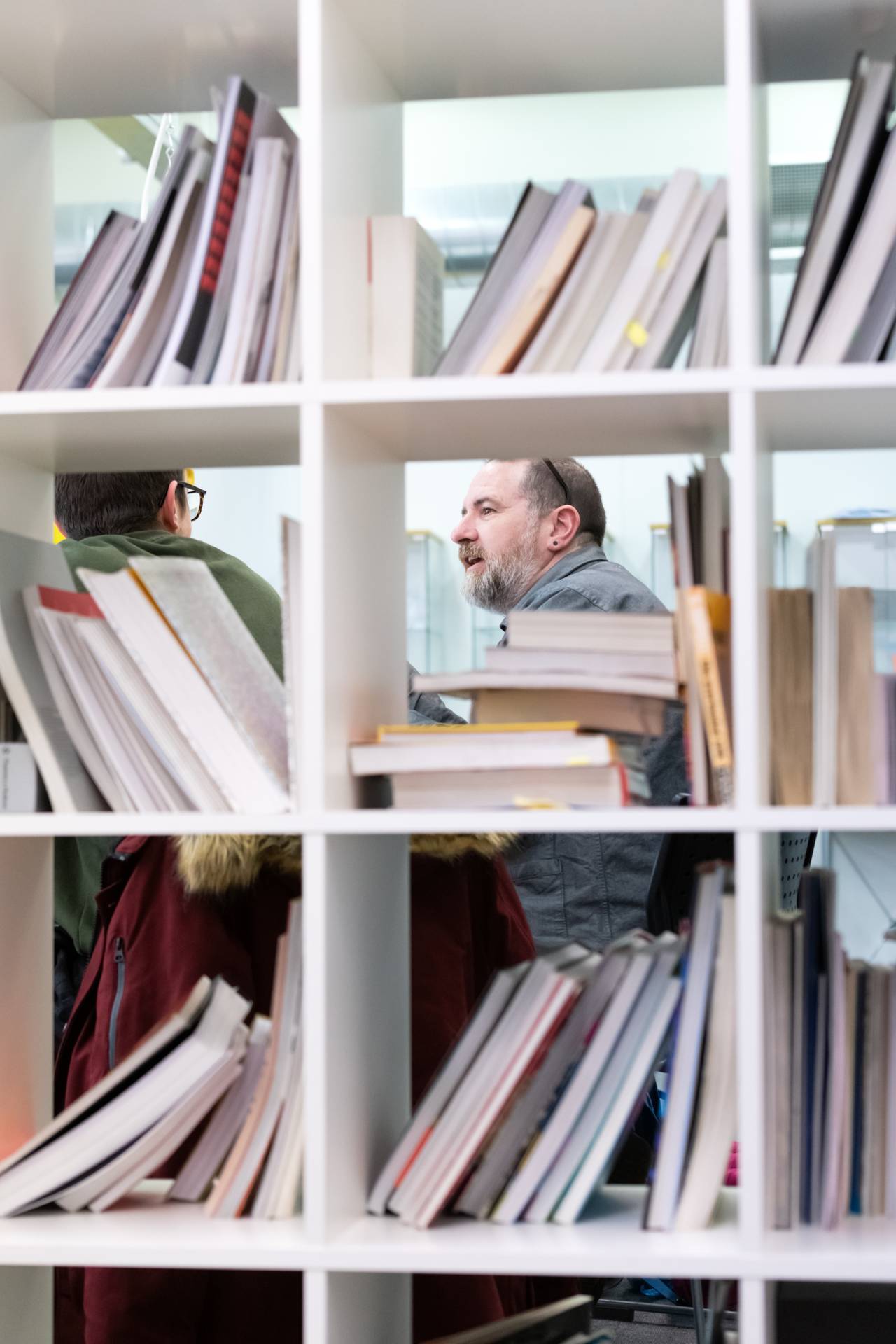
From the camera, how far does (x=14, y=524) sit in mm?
1840

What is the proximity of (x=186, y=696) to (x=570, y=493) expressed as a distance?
201 cm

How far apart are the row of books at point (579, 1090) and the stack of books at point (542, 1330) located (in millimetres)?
173

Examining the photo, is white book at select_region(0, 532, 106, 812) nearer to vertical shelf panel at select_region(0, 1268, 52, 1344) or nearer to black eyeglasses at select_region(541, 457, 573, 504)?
vertical shelf panel at select_region(0, 1268, 52, 1344)

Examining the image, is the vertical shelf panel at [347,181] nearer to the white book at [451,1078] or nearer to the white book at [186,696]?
the white book at [186,696]

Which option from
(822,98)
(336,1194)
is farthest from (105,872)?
(822,98)

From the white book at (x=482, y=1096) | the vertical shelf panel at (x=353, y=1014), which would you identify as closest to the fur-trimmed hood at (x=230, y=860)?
the vertical shelf panel at (x=353, y=1014)

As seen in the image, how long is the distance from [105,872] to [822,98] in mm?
5391

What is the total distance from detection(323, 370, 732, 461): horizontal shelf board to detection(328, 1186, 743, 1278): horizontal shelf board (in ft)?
2.74

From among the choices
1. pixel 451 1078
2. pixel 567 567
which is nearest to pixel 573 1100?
pixel 451 1078

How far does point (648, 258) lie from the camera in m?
1.50

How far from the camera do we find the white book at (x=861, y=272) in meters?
1.47

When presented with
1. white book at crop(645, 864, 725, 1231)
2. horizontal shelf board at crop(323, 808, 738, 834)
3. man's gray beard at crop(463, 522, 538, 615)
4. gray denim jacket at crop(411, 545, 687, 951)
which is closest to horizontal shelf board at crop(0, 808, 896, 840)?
horizontal shelf board at crop(323, 808, 738, 834)

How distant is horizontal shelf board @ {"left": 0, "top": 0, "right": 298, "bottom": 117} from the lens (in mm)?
1622

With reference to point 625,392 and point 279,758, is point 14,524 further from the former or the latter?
point 625,392
